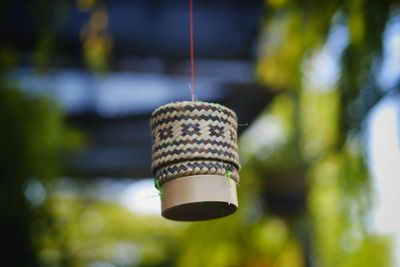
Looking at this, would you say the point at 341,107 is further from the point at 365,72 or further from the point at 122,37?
the point at 122,37

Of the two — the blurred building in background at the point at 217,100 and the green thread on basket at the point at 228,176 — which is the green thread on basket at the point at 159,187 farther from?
the blurred building in background at the point at 217,100

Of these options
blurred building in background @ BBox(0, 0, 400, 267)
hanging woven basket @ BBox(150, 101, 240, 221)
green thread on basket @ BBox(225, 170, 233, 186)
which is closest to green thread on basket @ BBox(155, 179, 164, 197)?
hanging woven basket @ BBox(150, 101, 240, 221)

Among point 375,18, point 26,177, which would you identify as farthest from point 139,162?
point 375,18

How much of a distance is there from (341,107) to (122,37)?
176cm

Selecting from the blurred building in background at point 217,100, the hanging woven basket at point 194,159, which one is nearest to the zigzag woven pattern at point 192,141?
the hanging woven basket at point 194,159

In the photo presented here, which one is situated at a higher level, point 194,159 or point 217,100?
point 217,100

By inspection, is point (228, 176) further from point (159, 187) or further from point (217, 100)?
point (217, 100)

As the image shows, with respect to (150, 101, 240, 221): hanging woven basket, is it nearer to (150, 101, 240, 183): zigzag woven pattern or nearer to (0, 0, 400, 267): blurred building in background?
(150, 101, 240, 183): zigzag woven pattern

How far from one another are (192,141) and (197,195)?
0.29 feet

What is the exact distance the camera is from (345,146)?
1.91 meters

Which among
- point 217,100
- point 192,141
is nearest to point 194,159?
point 192,141

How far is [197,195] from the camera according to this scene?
1072 millimetres

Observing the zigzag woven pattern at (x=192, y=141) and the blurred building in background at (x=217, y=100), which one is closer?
the zigzag woven pattern at (x=192, y=141)

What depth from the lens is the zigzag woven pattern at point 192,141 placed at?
110 centimetres
